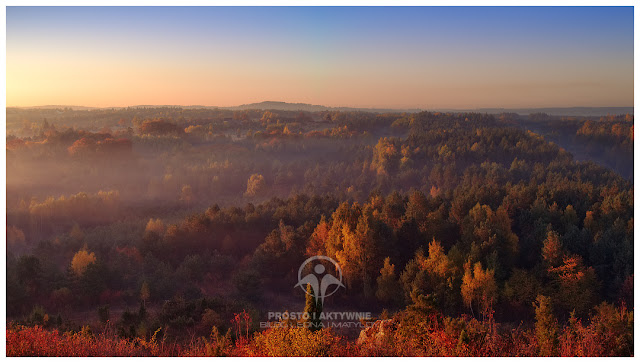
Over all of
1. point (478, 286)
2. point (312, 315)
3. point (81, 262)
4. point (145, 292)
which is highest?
point (312, 315)

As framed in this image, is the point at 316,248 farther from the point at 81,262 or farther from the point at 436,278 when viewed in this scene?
the point at 81,262

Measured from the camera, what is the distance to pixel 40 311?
20172 millimetres

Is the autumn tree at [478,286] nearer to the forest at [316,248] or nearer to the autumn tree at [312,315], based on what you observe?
the forest at [316,248]

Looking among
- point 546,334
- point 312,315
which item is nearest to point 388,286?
point 312,315

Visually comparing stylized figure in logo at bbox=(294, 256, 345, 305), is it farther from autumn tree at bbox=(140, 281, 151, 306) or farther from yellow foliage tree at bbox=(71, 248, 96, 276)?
yellow foliage tree at bbox=(71, 248, 96, 276)

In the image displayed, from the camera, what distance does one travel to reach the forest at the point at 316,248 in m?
12.6

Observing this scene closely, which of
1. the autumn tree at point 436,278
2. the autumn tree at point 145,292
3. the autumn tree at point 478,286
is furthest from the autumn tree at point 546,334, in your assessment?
the autumn tree at point 145,292

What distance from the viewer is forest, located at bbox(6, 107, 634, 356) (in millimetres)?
12570

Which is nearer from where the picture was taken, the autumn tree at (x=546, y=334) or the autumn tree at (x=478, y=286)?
the autumn tree at (x=546, y=334)

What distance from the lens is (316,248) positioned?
2816 centimetres

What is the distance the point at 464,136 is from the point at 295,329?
7503 centimetres

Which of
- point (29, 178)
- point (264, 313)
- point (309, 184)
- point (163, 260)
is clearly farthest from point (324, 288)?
point (29, 178)

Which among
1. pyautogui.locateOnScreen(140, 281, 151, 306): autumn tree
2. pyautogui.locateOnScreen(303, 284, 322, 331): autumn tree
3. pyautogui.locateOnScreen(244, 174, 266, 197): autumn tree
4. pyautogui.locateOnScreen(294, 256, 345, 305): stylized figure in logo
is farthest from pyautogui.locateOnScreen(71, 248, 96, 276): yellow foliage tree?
pyautogui.locateOnScreen(244, 174, 266, 197): autumn tree

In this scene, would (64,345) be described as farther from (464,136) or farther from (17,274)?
(464,136)
